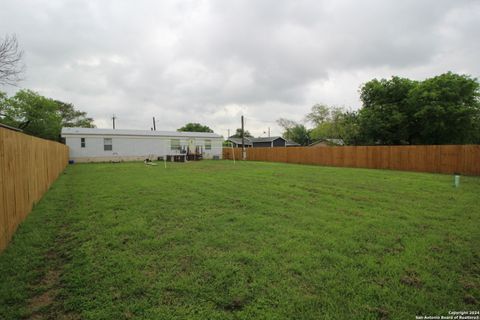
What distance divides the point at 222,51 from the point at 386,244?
1366 cm

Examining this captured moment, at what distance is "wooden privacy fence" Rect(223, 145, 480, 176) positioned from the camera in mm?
12734

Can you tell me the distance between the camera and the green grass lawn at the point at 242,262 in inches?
86.8

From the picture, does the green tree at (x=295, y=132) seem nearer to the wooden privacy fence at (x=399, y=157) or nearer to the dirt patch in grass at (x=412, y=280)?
the wooden privacy fence at (x=399, y=157)

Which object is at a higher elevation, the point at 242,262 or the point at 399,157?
the point at 399,157

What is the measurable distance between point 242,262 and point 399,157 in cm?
1601

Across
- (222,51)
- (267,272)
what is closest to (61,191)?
(267,272)

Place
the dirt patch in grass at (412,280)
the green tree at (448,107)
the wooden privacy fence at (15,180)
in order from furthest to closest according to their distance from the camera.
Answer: the green tree at (448,107), the wooden privacy fence at (15,180), the dirt patch in grass at (412,280)

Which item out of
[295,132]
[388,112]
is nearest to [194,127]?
[295,132]

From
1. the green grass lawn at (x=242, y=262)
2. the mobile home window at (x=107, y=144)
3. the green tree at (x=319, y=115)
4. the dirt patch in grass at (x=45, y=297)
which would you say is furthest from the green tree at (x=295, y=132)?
the dirt patch in grass at (x=45, y=297)

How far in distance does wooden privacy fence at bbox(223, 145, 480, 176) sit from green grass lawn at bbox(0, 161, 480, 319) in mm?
9472

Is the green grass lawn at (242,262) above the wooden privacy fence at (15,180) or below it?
below

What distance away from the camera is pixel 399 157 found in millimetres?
15492

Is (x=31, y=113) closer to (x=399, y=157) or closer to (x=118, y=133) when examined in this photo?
(x=118, y=133)

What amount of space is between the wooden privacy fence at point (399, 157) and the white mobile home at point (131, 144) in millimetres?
10534
